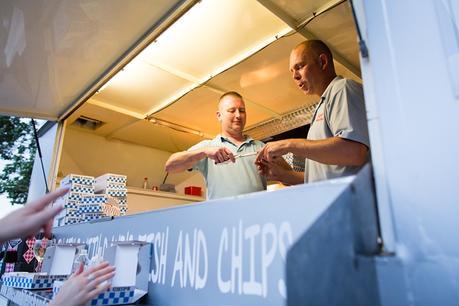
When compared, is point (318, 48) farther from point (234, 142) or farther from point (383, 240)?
point (383, 240)

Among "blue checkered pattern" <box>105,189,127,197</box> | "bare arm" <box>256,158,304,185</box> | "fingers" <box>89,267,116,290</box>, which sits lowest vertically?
"fingers" <box>89,267,116,290</box>

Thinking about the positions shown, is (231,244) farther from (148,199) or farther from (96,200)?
(148,199)

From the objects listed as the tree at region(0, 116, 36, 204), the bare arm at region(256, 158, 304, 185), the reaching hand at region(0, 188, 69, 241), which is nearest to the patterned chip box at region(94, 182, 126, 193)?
→ the bare arm at region(256, 158, 304, 185)

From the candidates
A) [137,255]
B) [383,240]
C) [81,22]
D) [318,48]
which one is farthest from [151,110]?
[383,240]

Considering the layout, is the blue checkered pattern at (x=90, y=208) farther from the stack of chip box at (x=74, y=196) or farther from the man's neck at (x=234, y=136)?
the man's neck at (x=234, y=136)

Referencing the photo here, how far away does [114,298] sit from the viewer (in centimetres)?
90

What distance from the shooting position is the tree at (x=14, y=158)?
141 inches

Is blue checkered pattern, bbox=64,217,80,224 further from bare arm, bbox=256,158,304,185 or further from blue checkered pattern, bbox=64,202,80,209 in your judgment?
bare arm, bbox=256,158,304,185

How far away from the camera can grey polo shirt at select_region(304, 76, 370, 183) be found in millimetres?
1051

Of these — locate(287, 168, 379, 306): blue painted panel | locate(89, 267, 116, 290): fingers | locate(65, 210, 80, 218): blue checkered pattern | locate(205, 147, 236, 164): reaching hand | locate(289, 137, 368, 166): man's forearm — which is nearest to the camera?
locate(287, 168, 379, 306): blue painted panel

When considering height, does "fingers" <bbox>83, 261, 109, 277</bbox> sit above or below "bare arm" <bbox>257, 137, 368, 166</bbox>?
below

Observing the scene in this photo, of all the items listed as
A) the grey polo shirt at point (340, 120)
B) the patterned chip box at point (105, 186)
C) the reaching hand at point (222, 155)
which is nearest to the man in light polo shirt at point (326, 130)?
the grey polo shirt at point (340, 120)

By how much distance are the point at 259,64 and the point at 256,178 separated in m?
0.85

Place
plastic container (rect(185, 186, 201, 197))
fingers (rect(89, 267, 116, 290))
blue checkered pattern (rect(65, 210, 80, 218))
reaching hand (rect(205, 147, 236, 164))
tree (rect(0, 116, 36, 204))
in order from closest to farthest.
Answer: fingers (rect(89, 267, 116, 290)) < reaching hand (rect(205, 147, 236, 164)) < blue checkered pattern (rect(65, 210, 80, 218)) < tree (rect(0, 116, 36, 204)) < plastic container (rect(185, 186, 201, 197))
